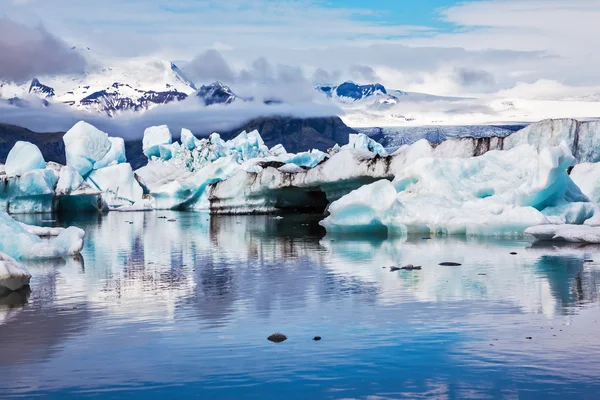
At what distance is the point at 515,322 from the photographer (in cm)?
835

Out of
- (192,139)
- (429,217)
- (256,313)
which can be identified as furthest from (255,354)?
(192,139)

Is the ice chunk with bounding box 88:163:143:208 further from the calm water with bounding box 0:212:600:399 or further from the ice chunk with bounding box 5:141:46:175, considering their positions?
the calm water with bounding box 0:212:600:399

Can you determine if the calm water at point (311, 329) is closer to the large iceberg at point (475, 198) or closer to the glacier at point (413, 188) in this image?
the large iceberg at point (475, 198)

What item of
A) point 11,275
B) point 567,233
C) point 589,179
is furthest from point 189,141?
point 11,275

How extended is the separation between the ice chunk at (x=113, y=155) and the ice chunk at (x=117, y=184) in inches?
35.1

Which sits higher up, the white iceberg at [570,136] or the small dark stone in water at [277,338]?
the white iceberg at [570,136]

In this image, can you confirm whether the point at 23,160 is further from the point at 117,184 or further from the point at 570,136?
the point at 570,136

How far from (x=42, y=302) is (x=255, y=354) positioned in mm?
4294

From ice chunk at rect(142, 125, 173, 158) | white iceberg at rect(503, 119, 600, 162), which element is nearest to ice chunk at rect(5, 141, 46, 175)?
ice chunk at rect(142, 125, 173, 158)

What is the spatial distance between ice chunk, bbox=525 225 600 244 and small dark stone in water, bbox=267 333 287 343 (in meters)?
10.8

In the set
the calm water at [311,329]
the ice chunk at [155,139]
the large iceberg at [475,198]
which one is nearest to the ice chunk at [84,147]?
the ice chunk at [155,139]

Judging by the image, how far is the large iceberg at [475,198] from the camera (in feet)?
61.5

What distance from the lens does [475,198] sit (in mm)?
20375

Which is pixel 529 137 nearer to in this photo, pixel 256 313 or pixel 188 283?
pixel 188 283
